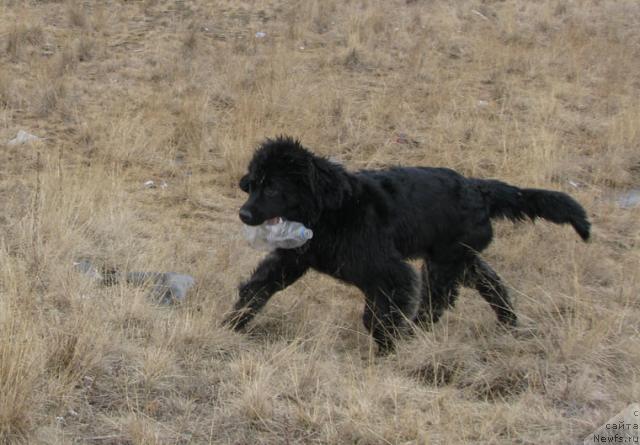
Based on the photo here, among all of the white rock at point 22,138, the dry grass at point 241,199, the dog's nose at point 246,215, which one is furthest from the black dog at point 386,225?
the white rock at point 22,138

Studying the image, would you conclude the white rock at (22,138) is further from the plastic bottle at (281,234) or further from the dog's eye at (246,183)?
the plastic bottle at (281,234)

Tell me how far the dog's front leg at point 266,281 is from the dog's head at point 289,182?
308 millimetres

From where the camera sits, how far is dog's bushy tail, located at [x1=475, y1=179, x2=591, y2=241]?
5.14m

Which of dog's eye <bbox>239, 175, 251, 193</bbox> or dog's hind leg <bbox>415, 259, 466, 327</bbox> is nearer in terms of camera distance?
dog's eye <bbox>239, 175, 251, 193</bbox>

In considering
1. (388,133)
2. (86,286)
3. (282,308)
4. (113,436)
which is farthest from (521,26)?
(113,436)

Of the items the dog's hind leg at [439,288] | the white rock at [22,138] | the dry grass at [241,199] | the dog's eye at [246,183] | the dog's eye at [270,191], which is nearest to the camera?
the dry grass at [241,199]

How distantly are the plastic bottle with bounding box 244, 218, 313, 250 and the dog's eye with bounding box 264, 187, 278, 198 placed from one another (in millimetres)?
164

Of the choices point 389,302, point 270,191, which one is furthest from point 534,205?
point 270,191

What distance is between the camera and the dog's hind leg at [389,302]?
4.68m

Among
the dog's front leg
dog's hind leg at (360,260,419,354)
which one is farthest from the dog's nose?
dog's hind leg at (360,260,419,354)

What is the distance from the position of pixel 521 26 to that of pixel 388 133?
445 cm

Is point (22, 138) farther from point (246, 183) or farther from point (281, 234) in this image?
point (281, 234)

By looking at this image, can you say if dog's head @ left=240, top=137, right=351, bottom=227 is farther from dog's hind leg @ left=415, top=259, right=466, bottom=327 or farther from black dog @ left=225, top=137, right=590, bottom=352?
dog's hind leg @ left=415, top=259, right=466, bottom=327

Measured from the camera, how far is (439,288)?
526 centimetres
